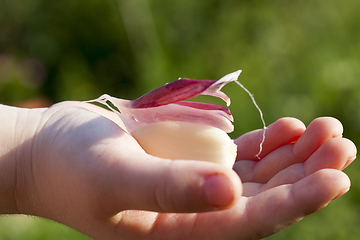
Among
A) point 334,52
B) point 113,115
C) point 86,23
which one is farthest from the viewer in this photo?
point 86,23

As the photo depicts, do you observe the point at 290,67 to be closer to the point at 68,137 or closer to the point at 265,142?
the point at 265,142

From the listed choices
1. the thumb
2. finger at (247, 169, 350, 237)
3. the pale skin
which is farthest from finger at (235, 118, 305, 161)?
the thumb

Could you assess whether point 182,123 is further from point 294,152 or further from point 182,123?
point 294,152

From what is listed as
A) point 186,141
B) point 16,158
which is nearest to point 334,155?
point 186,141

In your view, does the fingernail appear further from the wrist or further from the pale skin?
the wrist

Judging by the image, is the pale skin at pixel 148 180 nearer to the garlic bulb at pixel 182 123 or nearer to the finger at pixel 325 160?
the finger at pixel 325 160

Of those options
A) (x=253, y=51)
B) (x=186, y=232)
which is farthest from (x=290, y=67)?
(x=186, y=232)
